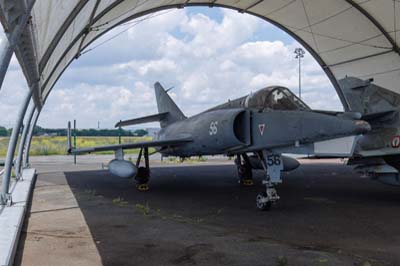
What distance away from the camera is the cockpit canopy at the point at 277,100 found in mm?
8438

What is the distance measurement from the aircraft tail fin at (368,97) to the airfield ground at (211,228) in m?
2.31

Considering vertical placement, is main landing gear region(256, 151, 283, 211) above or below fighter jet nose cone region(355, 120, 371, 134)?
below

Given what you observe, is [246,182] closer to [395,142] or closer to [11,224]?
[395,142]

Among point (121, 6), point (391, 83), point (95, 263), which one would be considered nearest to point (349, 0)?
point (391, 83)

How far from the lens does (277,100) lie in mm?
8617

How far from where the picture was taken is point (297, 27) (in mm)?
18719

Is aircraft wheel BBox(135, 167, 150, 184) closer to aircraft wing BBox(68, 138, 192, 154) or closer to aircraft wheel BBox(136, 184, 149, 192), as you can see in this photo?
aircraft wheel BBox(136, 184, 149, 192)

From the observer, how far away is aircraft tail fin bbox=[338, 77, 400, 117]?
389 inches

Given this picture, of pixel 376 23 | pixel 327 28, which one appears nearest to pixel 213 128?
pixel 327 28

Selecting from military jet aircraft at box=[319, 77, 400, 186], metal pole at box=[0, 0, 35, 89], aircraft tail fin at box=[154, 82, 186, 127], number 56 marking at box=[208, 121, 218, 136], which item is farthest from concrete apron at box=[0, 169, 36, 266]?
military jet aircraft at box=[319, 77, 400, 186]

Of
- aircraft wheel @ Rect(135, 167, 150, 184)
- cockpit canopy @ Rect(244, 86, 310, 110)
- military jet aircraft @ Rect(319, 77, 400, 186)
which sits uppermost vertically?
cockpit canopy @ Rect(244, 86, 310, 110)

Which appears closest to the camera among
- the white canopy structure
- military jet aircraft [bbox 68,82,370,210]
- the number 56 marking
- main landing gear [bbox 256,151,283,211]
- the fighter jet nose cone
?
the fighter jet nose cone

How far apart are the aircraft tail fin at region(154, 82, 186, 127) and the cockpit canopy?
6420 millimetres

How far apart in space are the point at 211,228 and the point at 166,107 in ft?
31.7
